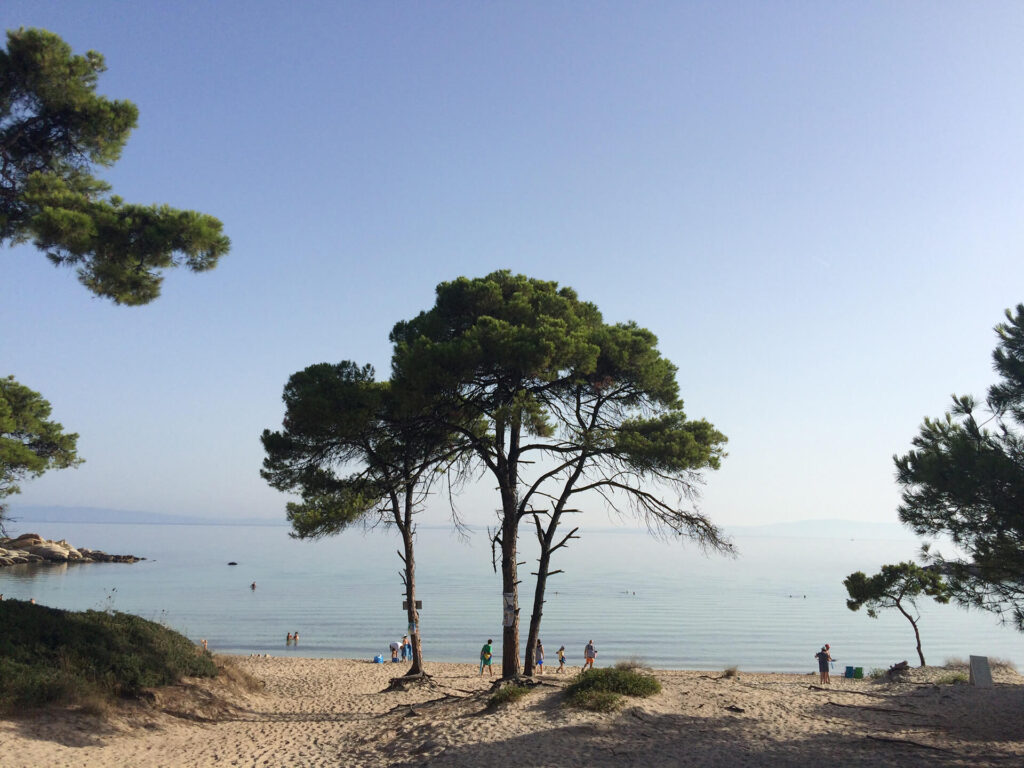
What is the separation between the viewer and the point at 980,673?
15906 millimetres

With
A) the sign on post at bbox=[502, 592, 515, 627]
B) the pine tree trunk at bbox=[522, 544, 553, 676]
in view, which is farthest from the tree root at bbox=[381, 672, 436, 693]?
the sign on post at bbox=[502, 592, 515, 627]

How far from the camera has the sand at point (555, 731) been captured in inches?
393

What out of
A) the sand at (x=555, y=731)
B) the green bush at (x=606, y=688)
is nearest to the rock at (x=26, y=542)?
the sand at (x=555, y=731)

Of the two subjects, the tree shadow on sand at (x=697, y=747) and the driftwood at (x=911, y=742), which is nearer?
the tree shadow on sand at (x=697, y=747)

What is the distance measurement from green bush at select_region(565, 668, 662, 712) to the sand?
0.90ft

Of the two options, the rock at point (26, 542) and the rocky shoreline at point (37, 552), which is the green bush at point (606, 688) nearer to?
the rocky shoreline at point (37, 552)

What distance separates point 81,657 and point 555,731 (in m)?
9.95

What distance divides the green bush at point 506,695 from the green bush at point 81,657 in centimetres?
752

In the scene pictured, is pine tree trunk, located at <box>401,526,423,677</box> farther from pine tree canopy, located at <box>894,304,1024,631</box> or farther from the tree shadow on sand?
pine tree canopy, located at <box>894,304,1024,631</box>

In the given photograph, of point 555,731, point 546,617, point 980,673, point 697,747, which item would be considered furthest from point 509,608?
point 546,617

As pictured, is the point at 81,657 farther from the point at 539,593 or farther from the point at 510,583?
the point at 539,593

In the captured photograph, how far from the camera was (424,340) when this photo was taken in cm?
1444

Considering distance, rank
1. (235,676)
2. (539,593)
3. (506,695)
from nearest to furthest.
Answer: (506,695)
(539,593)
(235,676)

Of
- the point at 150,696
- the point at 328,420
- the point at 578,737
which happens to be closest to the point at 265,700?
the point at 150,696
